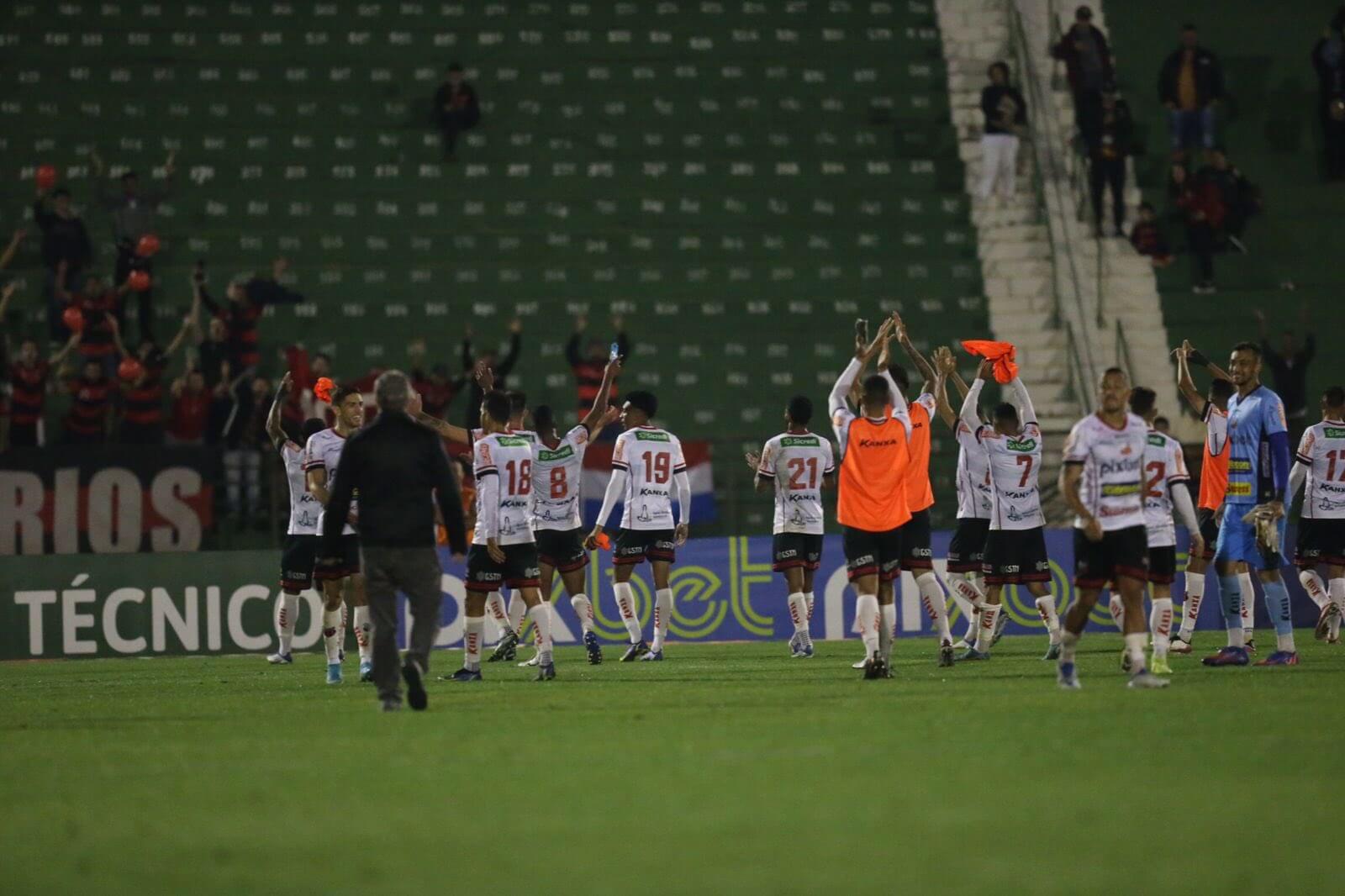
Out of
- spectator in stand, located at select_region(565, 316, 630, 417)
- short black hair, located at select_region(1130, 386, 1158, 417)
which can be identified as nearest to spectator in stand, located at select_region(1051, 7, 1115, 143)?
spectator in stand, located at select_region(565, 316, 630, 417)

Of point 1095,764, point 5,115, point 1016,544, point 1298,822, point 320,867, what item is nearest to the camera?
point 320,867

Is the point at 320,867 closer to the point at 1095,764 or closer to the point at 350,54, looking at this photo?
the point at 1095,764

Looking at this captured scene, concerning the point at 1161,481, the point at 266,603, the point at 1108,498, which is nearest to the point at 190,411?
the point at 266,603

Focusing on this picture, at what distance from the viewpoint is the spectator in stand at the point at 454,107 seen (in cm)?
3275

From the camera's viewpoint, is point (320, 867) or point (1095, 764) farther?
point (1095, 764)

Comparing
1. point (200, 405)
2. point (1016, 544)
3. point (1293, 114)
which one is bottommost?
point (1016, 544)

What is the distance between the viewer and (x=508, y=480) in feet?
56.4

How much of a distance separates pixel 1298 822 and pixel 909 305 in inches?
938

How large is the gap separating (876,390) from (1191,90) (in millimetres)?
18173

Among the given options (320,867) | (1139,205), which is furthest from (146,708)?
(1139,205)

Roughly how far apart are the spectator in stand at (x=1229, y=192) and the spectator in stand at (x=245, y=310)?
14503 millimetres

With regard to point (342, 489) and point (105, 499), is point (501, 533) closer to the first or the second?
point (342, 489)

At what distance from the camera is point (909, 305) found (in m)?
31.4

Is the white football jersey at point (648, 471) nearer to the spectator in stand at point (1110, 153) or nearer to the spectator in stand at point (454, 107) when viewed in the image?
the spectator in stand at point (1110, 153)
